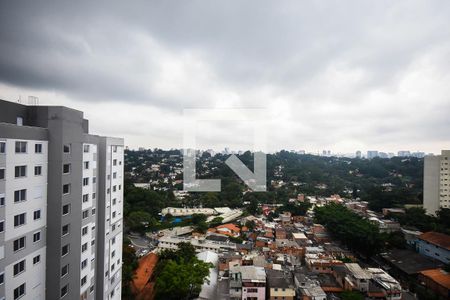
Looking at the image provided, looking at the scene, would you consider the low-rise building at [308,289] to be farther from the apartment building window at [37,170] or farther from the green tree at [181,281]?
the apartment building window at [37,170]

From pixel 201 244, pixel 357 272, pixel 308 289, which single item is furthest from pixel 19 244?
pixel 201 244

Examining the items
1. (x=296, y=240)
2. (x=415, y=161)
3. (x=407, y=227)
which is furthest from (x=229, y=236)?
(x=415, y=161)

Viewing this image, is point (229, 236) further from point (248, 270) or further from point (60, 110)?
point (60, 110)

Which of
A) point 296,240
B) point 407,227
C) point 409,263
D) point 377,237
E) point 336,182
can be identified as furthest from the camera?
point 336,182

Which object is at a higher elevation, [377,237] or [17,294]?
[17,294]

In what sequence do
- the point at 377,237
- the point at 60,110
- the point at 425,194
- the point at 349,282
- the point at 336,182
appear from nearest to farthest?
the point at 60,110
the point at 349,282
the point at 377,237
the point at 425,194
the point at 336,182

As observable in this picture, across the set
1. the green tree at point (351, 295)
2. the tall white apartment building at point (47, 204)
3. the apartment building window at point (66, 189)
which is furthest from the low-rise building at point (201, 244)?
the apartment building window at point (66, 189)
